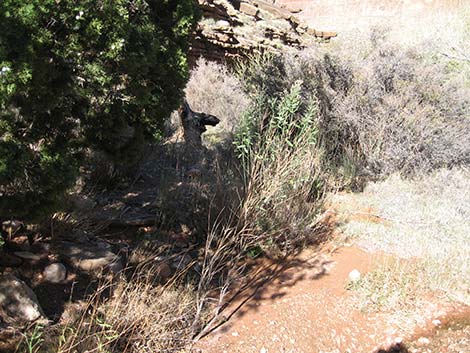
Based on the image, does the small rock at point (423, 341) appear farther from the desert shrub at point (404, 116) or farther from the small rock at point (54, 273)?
the desert shrub at point (404, 116)

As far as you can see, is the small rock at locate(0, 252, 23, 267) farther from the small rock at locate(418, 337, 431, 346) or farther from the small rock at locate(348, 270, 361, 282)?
the small rock at locate(418, 337, 431, 346)

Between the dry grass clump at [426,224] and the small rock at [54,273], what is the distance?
2.80 meters

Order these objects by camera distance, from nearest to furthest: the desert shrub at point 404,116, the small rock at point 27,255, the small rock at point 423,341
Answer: the small rock at point 27,255 < the small rock at point 423,341 < the desert shrub at point 404,116

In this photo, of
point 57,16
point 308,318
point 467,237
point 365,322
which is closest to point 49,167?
point 57,16

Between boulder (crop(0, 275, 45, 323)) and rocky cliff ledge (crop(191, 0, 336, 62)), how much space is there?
9.54 metres

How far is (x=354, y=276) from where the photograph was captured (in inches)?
146

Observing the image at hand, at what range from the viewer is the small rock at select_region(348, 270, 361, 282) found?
145 inches

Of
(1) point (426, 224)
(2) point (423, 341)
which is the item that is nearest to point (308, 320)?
(2) point (423, 341)

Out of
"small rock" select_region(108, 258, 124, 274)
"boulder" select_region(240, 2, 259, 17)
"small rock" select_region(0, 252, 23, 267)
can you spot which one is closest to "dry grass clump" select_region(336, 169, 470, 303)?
"small rock" select_region(108, 258, 124, 274)

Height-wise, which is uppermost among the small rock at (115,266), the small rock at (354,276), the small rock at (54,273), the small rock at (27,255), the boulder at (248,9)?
the boulder at (248,9)

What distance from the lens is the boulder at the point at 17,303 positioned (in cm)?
253

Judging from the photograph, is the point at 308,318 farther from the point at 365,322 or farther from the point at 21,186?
the point at 21,186

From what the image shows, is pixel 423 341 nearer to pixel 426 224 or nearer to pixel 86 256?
pixel 426 224

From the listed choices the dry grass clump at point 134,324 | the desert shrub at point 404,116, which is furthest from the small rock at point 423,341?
the desert shrub at point 404,116
